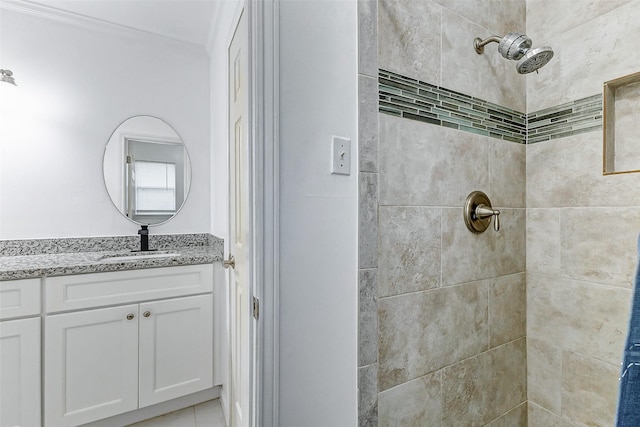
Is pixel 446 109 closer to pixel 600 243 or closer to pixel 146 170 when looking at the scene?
pixel 600 243

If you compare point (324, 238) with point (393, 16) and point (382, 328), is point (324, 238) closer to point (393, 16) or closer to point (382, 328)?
Answer: point (382, 328)

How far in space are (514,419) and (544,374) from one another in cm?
22

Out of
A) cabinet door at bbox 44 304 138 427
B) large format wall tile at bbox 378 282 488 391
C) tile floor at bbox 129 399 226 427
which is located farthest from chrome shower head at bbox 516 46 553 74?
tile floor at bbox 129 399 226 427

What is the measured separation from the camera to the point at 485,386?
3.84ft

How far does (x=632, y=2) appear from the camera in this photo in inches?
40.0

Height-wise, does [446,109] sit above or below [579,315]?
above

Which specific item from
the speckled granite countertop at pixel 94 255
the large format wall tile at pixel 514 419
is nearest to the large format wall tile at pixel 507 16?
the large format wall tile at pixel 514 419

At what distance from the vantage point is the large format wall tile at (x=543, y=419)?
119 cm

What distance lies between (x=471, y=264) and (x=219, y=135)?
1.72m

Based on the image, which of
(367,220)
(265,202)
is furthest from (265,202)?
(367,220)

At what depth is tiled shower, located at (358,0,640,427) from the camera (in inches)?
36.9

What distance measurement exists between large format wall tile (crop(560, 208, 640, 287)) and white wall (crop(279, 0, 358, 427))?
34.8 inches

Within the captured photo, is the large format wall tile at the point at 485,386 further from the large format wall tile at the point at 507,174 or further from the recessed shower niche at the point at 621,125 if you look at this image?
the recessed shower niche at the point at 621,125

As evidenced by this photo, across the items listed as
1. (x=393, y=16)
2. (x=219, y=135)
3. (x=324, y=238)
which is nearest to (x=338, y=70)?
(x=393, y=16)
